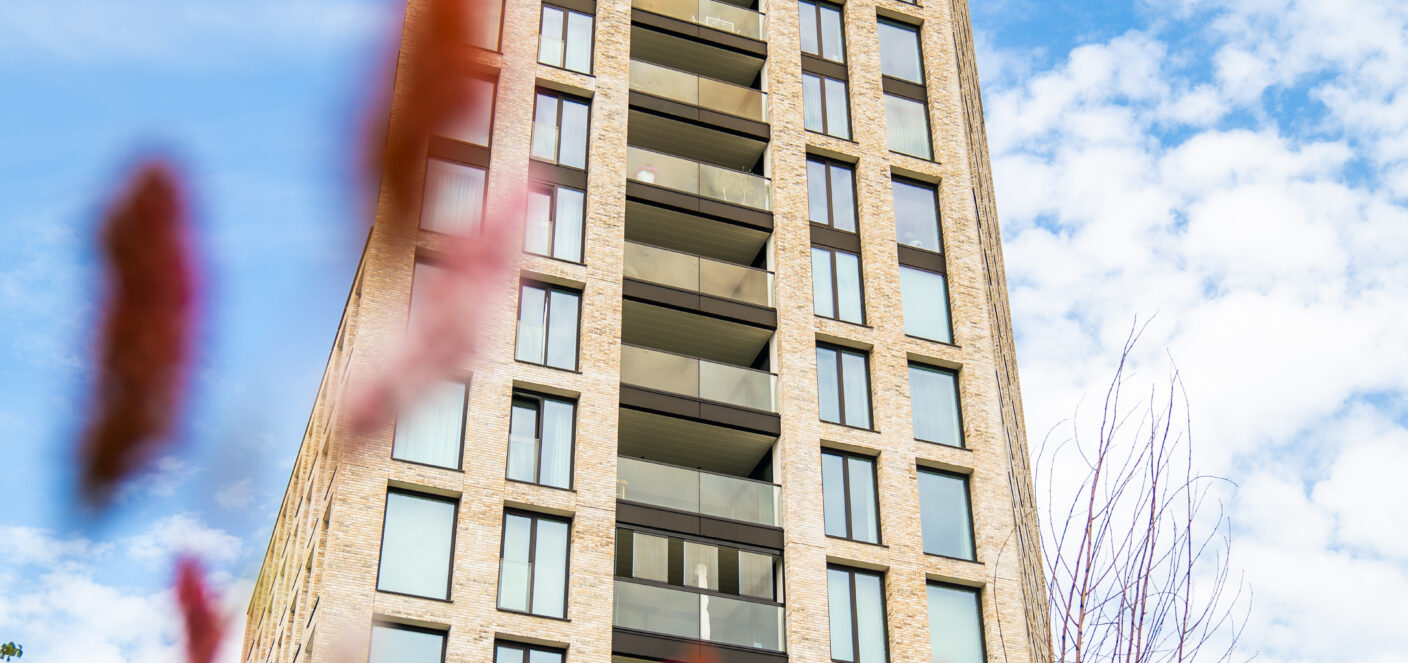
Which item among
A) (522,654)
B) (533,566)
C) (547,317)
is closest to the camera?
(522,654)

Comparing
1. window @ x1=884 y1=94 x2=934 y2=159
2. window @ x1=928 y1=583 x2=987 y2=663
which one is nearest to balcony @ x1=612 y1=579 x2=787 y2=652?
window @ x1=928 y1=583 x2=987 y2=663

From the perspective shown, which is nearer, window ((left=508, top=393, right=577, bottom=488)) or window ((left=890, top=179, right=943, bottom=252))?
window ((left=508, top=393, right=577, bottom=488))

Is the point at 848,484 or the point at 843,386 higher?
the point at 843,386

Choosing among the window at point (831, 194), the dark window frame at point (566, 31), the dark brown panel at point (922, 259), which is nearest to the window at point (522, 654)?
the window at point (831, 194)

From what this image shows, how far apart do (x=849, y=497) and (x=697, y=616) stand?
15.4ft

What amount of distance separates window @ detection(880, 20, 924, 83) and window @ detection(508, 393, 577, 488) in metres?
14.8

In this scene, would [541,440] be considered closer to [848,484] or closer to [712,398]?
[712,398]

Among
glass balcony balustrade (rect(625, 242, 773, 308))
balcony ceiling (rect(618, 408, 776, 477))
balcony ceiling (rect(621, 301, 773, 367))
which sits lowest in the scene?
balcony ceiling (rect(618, 408, 776, 477))

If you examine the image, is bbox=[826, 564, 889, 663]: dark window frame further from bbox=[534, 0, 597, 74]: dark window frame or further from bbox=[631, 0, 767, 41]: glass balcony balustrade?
bbox=[631, 0, 767, 41]: glass balcony balustrade

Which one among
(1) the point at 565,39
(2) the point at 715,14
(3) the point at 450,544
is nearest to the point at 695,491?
(3) the point at 450,544

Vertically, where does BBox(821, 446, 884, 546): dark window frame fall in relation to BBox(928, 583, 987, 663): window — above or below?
above

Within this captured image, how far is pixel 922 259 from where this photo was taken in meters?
33.4

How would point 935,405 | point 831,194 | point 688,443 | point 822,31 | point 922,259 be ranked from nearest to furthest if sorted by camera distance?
point 688,443 < point 935,405 < point 922,259 < point 831,194 < point 822,31

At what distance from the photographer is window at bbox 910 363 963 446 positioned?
1204 inches
